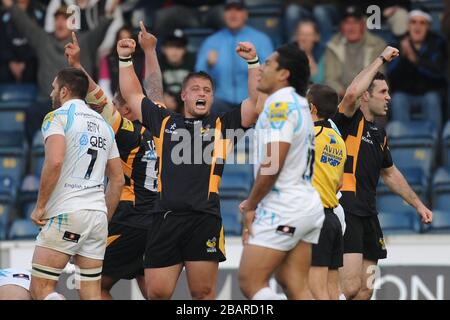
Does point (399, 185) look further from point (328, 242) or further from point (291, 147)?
point (291, 147)

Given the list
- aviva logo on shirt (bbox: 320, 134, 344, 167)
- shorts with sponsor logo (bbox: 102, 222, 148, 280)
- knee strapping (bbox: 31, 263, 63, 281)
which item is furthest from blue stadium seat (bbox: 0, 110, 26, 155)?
aviva logo on shirt (bbox: 320, 134, 344, 167)

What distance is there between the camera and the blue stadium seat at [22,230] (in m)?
15.1

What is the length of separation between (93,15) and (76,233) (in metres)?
7.59

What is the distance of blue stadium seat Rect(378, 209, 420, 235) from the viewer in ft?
49.0

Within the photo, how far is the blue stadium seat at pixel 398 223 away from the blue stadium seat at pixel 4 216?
469cm

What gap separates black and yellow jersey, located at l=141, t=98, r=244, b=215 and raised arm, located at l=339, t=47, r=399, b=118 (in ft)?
3.98

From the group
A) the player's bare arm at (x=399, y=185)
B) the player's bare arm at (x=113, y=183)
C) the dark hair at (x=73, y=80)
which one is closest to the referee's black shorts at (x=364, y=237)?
the player's bare arm at (x=399, y=185)

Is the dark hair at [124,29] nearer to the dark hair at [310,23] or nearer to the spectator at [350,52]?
the dark hair at [310,23]

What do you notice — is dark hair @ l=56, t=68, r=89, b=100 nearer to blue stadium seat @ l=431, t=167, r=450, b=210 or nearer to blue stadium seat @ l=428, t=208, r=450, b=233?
blue stadium seat @ l=428, t=208, r=450, b=233

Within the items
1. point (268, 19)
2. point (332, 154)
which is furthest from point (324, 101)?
point (268, 19)
